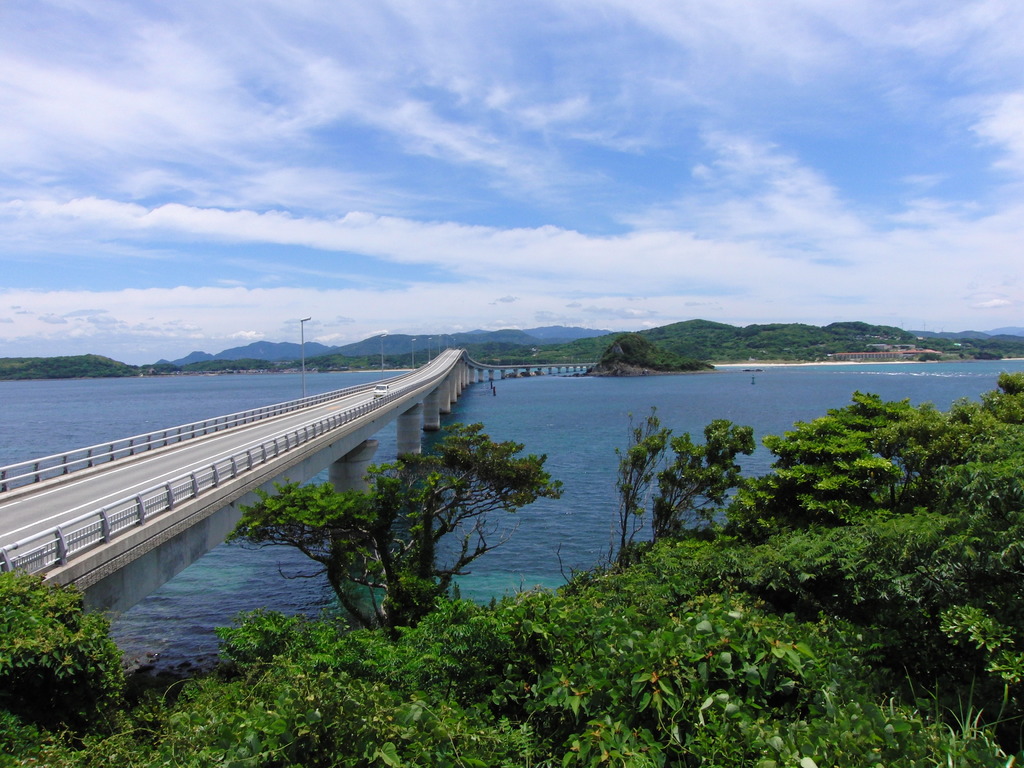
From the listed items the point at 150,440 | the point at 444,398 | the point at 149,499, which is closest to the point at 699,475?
the point at 149,499

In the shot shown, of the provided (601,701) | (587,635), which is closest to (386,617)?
(587,635)

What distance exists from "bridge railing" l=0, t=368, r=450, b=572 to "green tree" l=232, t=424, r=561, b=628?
64.7 inches

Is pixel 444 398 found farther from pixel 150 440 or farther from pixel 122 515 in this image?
pixel 122 515

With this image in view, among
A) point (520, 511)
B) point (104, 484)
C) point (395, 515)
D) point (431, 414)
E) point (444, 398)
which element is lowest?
point (520, 511)

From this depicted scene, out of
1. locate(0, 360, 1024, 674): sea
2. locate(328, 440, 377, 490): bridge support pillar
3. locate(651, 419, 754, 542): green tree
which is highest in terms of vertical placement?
locate(651, 419, 754, 542): green tree

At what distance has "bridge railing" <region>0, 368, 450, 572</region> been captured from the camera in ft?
36.1

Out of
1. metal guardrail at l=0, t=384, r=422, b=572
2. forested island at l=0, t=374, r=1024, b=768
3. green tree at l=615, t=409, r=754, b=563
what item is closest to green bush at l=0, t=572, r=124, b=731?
forested island at l=0, t=374, r=1024, b=768

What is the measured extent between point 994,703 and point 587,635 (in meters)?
4.31

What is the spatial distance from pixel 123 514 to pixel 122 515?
0.14 feet

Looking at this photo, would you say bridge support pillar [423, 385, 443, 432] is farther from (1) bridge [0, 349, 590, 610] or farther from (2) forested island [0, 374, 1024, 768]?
(2) forested island [0, 374, 1024, 768]

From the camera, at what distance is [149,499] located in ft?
49.5

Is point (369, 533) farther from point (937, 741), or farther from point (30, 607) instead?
point (937, 741)

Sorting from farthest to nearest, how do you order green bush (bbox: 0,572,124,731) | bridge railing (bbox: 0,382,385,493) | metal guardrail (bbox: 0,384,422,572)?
bridge railing (bbox: 0,382,385,493), metal guardrail (bbox: 0,384,422,572), green bush (bbox: 0,572,124,731)

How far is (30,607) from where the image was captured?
9.28m
